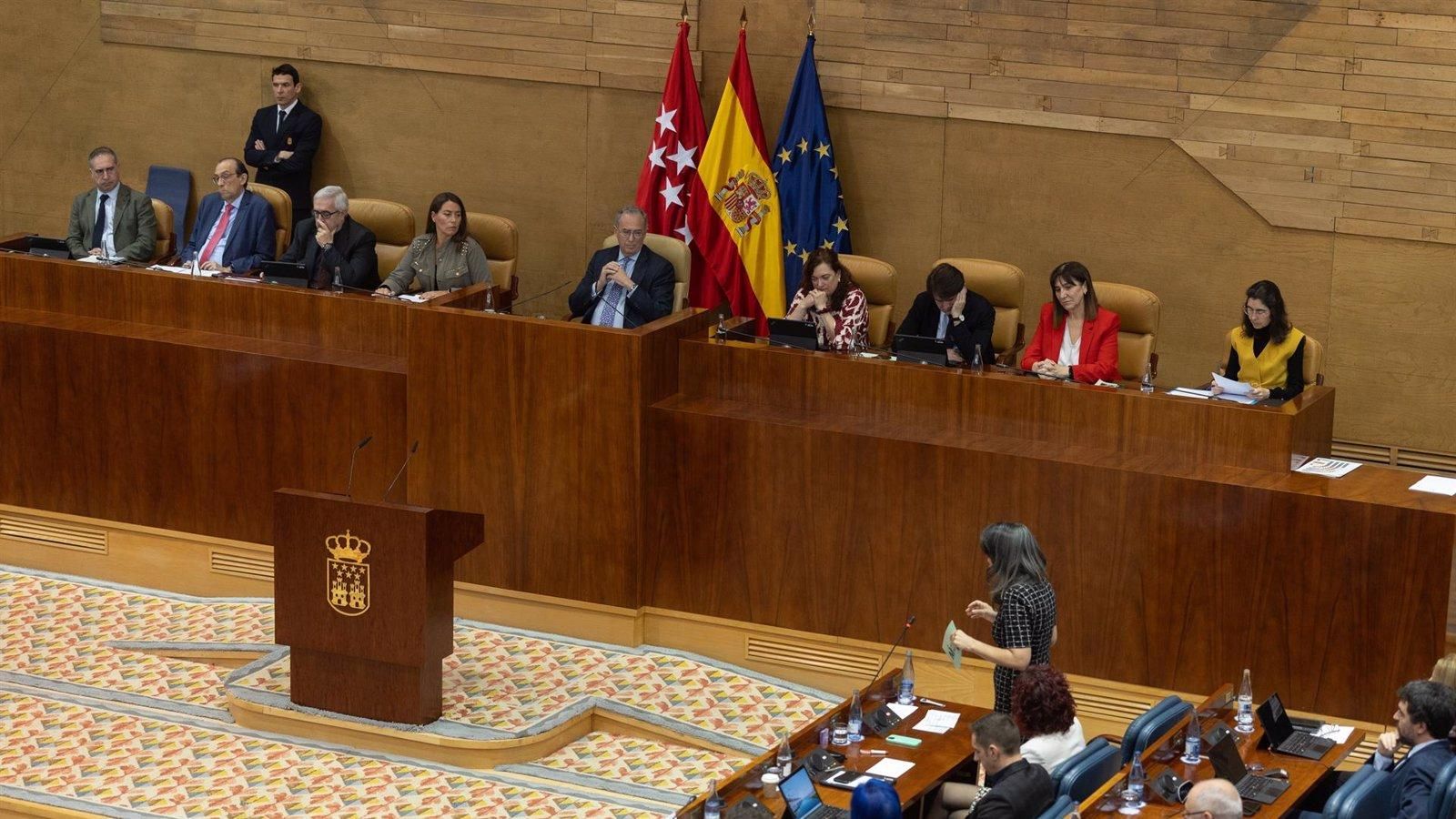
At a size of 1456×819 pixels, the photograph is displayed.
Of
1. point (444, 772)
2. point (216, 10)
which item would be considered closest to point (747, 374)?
point (444, 772)

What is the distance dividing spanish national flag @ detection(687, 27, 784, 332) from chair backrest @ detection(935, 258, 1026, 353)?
1510 millimetres

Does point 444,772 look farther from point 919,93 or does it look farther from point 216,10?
point 216,10

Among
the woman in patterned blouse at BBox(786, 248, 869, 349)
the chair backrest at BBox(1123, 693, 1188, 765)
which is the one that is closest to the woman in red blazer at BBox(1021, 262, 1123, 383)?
the woman in patterned blouse at BBox(786, 248, 869, 349)

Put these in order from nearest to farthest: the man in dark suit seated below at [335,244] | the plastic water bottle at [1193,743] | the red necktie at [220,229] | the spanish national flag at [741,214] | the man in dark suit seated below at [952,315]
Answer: the plastic water bottle at [1193,743] → the man in dark suit seated below at [952,315] → the man in dark suit seated below at [335,244] → the red necktie at [220,229] → the spanish national flag at [741,214]

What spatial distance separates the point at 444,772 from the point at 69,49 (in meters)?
5.98

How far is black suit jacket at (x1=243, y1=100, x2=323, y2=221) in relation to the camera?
32.8ft

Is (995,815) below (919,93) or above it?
below

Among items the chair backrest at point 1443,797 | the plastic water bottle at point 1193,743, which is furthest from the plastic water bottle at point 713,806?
the chair backrest at point 1443,797

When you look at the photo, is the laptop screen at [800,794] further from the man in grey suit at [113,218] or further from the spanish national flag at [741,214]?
the man in grey suit at [113,218]

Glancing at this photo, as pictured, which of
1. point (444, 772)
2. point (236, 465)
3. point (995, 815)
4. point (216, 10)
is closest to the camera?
point (995, 815)

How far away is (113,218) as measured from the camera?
8.84 meters

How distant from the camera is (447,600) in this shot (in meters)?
6.63

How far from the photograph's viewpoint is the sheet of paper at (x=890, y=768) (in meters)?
5.36

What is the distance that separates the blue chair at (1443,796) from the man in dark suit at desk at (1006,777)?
35.9 inches
